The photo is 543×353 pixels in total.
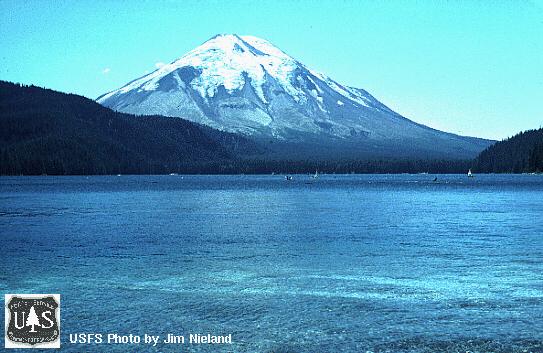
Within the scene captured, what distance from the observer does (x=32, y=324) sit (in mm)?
22031

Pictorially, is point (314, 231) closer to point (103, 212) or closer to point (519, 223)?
point (519, 223)

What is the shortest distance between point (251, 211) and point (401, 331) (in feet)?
217

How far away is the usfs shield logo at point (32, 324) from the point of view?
21.3 metres

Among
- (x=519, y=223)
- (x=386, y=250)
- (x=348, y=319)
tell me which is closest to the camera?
(x=348, y=319)

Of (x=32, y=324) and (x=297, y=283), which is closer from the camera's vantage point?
(x=32, y=324)

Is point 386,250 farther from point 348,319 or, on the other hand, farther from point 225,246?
point 348,319

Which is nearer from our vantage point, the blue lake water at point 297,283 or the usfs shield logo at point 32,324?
the usfs shield logo at point 32,324

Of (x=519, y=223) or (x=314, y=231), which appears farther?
(x=519, y=223)

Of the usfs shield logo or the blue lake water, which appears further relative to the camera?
the blue lake water

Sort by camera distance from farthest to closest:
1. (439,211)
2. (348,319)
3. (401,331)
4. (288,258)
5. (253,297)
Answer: (439,211) < (288,258) < (253,297) < (348,319) < (401,331)

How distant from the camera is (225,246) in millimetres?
47312

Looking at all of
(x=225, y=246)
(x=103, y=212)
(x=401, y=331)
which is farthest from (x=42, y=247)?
(x=103, y=212)

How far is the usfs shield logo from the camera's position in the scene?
21.3 meters

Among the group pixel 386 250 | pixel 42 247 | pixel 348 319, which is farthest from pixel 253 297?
pixel 42 247
